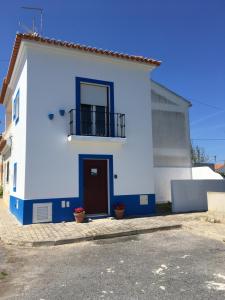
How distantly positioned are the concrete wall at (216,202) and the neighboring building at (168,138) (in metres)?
3.24

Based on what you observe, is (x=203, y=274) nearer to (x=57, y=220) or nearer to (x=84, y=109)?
(x=57, y=220)

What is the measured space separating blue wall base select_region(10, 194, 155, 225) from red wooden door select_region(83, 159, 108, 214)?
406 millimetres

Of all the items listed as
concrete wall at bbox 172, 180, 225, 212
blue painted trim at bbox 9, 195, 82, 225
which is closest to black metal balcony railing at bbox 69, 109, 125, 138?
blue painted trim at bbox 9, 195, 82, 225

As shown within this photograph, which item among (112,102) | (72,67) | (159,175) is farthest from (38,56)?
(159,175)

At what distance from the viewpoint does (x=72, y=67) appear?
450 inches

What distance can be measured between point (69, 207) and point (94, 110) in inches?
152

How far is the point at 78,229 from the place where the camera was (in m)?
9.20

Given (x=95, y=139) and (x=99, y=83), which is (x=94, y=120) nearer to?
(x=95, y=139)

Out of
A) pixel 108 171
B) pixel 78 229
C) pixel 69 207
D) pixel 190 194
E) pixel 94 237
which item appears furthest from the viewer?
pixel 190 194

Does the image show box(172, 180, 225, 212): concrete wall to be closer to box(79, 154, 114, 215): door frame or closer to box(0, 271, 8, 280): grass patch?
box(79, 154, 114, 215): door frame

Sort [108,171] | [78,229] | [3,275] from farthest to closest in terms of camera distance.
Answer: [108,171], [78,229], [3,275]

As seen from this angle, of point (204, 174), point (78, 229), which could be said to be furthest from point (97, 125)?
point (204, 174)

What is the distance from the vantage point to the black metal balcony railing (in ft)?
37.7

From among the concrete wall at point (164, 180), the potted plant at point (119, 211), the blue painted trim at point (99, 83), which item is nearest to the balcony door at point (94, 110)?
the blue painted trim at point (99, 83)
